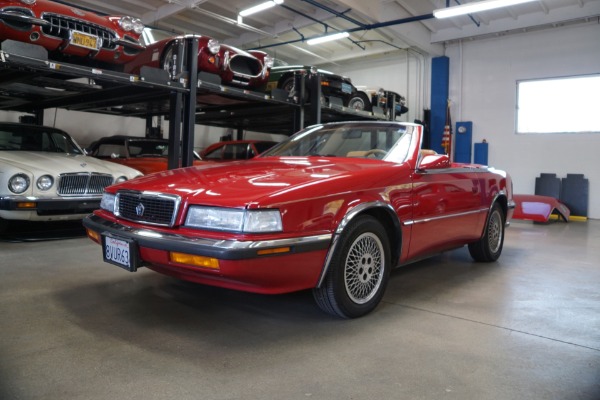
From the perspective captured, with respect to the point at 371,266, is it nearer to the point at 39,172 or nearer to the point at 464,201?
the point at 464,201

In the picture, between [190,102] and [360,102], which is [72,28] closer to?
[190,102]

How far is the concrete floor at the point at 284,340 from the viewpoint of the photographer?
1.79 m

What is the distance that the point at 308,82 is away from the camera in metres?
7.14

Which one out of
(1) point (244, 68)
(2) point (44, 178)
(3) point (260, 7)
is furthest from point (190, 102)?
(3) point (260, 7)

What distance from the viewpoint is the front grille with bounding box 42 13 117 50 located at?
4.41 m

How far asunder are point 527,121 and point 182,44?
9280mm

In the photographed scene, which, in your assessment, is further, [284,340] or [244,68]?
[244,68]

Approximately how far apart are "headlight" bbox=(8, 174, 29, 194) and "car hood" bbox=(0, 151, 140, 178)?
83 millimetres

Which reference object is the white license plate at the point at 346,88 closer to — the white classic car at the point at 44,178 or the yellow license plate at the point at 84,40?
the white classic car at the point at 44,178

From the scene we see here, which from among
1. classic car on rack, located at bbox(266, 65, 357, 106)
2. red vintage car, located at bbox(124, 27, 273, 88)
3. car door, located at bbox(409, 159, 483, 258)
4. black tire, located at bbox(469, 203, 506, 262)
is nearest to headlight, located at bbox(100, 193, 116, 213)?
car door, located at bbox(409, 159, 483, 258)

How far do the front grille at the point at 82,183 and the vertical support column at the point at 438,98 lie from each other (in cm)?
978

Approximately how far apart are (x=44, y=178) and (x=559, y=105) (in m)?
11.0

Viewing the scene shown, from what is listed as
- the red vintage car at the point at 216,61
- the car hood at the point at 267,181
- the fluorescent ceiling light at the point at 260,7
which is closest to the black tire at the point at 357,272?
the car hood at the point at 267,181

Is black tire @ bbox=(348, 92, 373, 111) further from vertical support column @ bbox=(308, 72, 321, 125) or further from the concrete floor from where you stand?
the concrete floor
